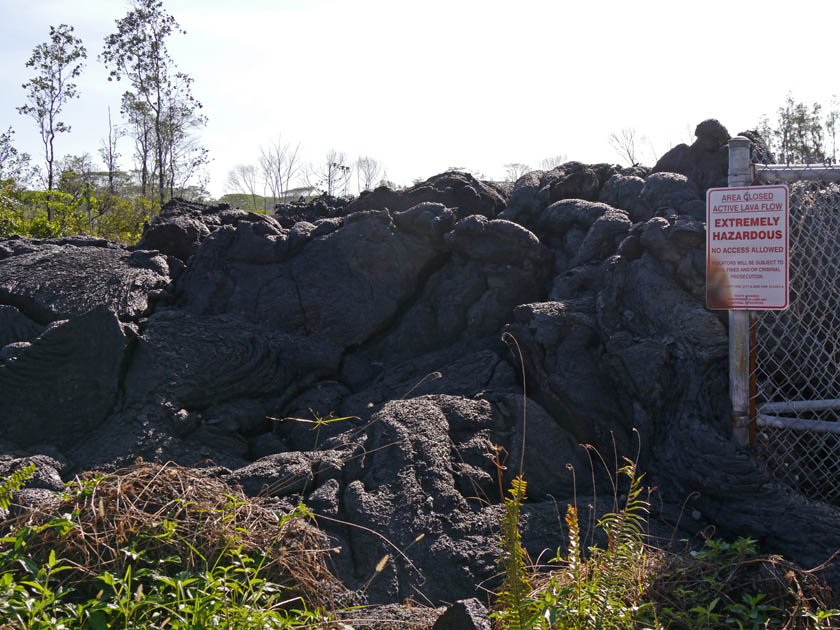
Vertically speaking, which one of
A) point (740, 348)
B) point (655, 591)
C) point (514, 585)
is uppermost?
point (740, 348)

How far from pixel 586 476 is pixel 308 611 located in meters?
2.12

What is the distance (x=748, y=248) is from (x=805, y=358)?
3.23ft

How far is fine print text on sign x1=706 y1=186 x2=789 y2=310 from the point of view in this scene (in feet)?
11.6

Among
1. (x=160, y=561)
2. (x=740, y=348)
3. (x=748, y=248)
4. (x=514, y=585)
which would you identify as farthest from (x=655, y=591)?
(x=160, y=561)

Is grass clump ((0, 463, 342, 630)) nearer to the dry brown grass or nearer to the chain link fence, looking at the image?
the dry brown grass

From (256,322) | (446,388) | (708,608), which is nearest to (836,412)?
(708,608)

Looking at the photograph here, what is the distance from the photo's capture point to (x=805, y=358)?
162 inches

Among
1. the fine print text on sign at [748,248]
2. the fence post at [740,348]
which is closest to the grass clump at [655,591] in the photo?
the fence post at [740,348]

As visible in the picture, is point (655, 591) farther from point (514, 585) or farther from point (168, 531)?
point (168, 531)

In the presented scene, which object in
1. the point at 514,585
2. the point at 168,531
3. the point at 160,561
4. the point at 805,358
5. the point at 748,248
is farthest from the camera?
the point at 805,358

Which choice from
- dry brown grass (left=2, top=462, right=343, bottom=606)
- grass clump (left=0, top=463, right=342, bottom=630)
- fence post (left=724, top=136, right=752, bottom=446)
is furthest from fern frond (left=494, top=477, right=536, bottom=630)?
fence post (left=724, top=136, right=752, bottom=446)

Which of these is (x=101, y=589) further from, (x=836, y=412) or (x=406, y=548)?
(x=836, y=412)

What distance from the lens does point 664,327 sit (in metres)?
4.48

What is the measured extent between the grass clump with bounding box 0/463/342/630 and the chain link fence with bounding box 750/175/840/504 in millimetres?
2517
